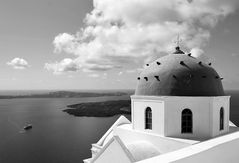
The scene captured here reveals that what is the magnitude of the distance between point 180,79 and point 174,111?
1721 mm

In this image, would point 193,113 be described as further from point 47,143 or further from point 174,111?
point 47,143

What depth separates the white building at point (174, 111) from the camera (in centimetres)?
966

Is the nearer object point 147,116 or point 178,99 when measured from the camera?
point 178,99

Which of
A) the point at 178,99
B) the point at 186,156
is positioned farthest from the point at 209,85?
the point at 186,156

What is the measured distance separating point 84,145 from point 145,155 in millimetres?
33132

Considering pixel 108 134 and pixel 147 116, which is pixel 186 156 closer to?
pixel 147 116

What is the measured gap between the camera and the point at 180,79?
1059 centimetres

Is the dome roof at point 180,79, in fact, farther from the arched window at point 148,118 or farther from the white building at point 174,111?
the arched window at point 148,118

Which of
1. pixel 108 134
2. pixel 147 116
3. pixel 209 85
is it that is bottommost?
pixel 108 134

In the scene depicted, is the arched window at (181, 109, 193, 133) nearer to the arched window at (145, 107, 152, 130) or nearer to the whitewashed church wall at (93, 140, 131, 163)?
the arched window at (145, 107, 152, 130)

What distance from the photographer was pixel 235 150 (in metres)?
4.00

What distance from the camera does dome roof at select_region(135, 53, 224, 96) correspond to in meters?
10.4

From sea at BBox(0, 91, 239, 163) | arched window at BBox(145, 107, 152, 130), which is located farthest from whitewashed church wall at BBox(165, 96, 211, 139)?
sea at BBox(0, 91, 239, 163)

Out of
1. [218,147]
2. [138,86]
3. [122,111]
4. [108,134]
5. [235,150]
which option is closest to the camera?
[218,147]
